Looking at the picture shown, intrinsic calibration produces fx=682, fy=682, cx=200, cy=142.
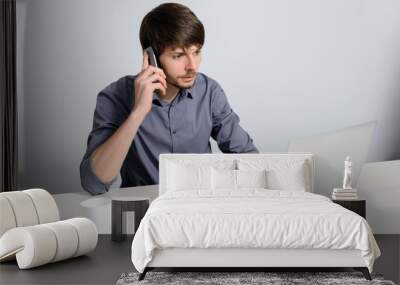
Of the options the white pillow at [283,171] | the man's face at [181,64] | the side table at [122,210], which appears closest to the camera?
the white pillow at [283,171]

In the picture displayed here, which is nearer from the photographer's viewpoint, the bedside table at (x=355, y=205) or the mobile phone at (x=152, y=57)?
the bedside table at (x=355, y=205)

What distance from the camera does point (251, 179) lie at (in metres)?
6.38

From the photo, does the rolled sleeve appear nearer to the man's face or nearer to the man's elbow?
the man's elbow

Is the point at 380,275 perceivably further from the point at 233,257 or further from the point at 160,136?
the point at 160,136

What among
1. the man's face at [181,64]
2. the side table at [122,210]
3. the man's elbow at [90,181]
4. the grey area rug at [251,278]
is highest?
the man's face at [181,64]

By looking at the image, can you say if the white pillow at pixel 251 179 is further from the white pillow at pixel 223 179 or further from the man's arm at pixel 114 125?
the man's arm at pixel 114 125

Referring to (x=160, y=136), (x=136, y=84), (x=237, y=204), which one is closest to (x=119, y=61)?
(x=136, y=84)

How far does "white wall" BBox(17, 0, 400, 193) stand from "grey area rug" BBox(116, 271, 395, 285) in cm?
205

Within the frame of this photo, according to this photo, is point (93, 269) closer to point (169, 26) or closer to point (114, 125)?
point (114, 125)

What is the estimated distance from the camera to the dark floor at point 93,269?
4988 millimetres

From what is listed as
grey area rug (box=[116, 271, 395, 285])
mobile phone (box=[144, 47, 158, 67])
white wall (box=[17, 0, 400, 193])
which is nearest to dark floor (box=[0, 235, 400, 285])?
grey area rug (box=[116, 271, 395, 285])

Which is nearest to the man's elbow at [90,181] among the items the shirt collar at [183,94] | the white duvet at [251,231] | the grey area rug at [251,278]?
the shirt collar at [183,94]

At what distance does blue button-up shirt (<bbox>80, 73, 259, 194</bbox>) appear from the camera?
22.3 ft

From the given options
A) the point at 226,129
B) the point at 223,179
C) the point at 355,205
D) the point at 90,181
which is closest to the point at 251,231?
the point at 223,179
